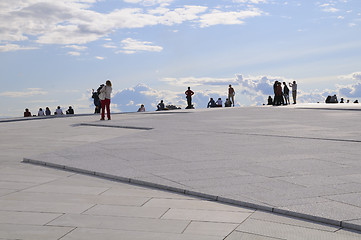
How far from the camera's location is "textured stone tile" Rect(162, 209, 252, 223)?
4.78 meters

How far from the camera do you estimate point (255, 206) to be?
5.21m

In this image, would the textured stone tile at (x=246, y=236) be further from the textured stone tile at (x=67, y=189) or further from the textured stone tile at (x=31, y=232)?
the textured stone tile at (x=67, y=189)

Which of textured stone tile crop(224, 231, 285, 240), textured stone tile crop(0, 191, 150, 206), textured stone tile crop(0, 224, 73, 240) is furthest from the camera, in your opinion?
textured stone tile crop(0, 191, 150, 206)

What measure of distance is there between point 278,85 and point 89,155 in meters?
26.7

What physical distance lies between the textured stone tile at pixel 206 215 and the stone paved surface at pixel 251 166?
41cm

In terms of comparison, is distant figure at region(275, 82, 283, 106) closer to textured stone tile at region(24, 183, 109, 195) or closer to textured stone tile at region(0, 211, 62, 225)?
textured stone tile at region(24, 183, 109, 195)

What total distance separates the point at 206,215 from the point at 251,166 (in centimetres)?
295

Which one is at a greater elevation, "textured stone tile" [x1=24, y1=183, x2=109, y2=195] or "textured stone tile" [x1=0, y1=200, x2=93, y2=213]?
"textured stone tile" [x1=24, y1=183, x2=109, y2=195]

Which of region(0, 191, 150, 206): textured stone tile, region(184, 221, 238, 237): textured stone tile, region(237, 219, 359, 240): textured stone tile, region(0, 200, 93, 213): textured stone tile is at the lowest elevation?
region(237, 219, 359, 240): textured stone tile

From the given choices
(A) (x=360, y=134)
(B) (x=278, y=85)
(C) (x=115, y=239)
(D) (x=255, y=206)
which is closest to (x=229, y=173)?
(D) (x=255, y=206)

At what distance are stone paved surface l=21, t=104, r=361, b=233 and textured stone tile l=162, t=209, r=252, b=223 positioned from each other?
41cm

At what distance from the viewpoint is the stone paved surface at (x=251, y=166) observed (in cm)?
539

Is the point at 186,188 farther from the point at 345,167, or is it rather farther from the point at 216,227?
the point at 345,167

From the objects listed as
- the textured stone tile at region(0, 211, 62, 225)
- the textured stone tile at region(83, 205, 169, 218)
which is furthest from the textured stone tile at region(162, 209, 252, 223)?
the textured stone tile at region(0, 211, 62, 225)
